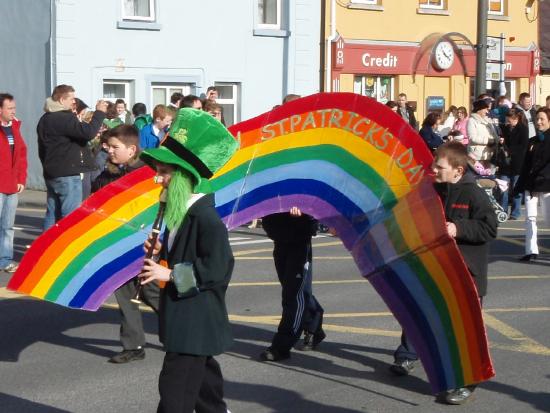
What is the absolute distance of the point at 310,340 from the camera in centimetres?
891

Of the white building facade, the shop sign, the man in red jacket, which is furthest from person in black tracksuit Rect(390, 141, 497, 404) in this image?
A: the shop sign

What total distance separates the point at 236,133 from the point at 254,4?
18.6 m

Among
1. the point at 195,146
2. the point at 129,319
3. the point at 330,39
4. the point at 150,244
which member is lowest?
the point at 129,319

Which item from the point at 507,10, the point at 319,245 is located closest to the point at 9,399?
the point at 319,245

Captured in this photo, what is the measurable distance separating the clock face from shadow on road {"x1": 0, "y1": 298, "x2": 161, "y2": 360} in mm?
20480

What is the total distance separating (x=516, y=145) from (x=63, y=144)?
874cm

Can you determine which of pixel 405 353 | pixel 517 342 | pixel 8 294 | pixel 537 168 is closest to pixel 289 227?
pixel 405 353

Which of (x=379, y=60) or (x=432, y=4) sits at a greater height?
(x=432, y=4)

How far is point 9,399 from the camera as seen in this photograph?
747 centimetres

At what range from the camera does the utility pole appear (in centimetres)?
2161

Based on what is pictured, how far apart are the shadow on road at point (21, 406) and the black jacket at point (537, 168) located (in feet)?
25.1

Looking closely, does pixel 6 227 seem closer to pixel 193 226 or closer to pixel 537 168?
pixel 537 168

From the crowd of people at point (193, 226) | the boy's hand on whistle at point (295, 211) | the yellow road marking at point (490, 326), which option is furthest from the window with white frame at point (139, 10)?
the boy's hand on whistle at point (295, 211)

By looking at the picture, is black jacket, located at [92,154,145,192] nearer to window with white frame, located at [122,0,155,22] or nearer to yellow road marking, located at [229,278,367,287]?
yellow road marking, located at [229,278,367,287]
